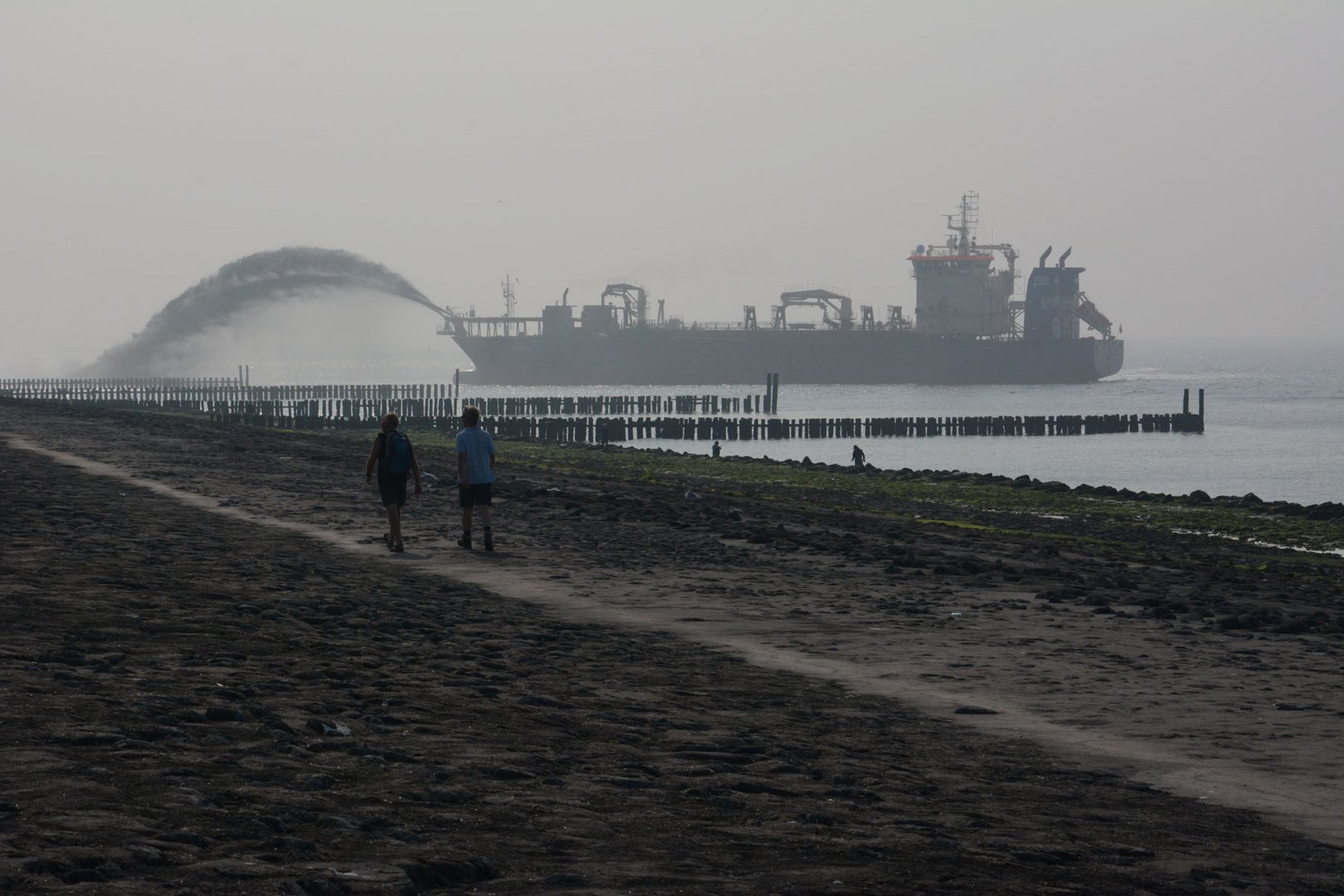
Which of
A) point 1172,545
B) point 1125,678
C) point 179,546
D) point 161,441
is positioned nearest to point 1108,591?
point 1125,678

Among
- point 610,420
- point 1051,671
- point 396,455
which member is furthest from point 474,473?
point 610,420

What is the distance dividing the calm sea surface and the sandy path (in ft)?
114

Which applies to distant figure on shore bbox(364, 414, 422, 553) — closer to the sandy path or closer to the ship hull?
the sandy path

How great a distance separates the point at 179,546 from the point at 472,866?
9.76 m

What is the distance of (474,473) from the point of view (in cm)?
1541

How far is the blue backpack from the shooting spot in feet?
50.0

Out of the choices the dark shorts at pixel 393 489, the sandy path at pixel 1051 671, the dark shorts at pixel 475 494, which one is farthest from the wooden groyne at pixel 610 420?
the sandy path at pixel 1051 671

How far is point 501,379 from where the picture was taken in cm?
14762

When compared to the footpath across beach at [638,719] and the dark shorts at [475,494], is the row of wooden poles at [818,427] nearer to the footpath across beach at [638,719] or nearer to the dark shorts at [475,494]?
the dark shorts at [475,494]

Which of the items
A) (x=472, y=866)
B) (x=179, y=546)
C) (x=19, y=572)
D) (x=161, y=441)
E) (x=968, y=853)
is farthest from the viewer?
(x=161, y=441)

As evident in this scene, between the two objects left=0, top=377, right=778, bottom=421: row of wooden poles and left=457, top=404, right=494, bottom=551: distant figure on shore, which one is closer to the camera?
left=457, top=404, right=494, bottom=551: distant figure on shore

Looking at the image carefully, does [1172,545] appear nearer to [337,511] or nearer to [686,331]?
[337,511]

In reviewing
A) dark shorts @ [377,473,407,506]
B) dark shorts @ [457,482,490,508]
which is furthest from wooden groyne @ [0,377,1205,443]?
dark shorts @ [377,473,407,506]

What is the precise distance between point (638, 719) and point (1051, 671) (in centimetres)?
345
